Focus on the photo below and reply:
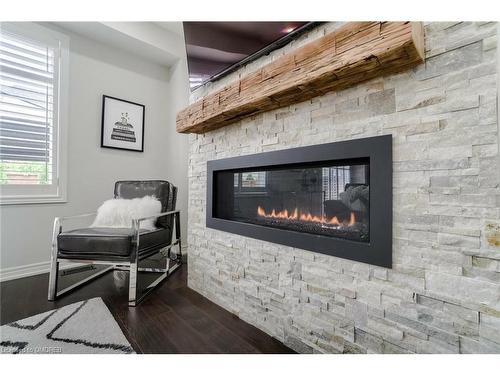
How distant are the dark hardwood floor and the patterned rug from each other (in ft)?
0.21

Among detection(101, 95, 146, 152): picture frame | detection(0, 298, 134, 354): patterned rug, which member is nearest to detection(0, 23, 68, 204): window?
detection(101, 95, 146, 152): picture frame

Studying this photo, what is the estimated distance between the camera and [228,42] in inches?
56.7

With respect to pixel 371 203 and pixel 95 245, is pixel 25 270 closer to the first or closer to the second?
pixel 95 245

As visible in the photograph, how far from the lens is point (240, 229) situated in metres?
1.53

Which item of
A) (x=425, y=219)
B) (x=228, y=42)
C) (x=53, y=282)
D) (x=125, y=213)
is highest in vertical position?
(x=228, y=42)


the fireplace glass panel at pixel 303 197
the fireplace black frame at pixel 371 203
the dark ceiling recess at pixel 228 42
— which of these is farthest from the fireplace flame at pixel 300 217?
the dark ceiling recess at pixel 228 42

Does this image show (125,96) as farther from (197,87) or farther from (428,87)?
(428,87)

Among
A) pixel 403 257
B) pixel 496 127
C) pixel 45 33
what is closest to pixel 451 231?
pixel 403 257

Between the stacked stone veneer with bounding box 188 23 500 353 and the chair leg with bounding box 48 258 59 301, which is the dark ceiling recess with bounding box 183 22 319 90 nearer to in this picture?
the stacked stone veneer with bounding box 188 23 500 353

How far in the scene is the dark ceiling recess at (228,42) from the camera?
48.6 inches

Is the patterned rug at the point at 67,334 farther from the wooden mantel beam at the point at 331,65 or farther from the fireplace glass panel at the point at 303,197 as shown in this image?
the wooden mantel beam at the point at 331,65

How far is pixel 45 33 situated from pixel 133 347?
9.46 ft

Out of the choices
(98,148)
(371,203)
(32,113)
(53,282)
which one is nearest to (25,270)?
(53,282)

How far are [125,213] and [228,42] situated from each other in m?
1.56
